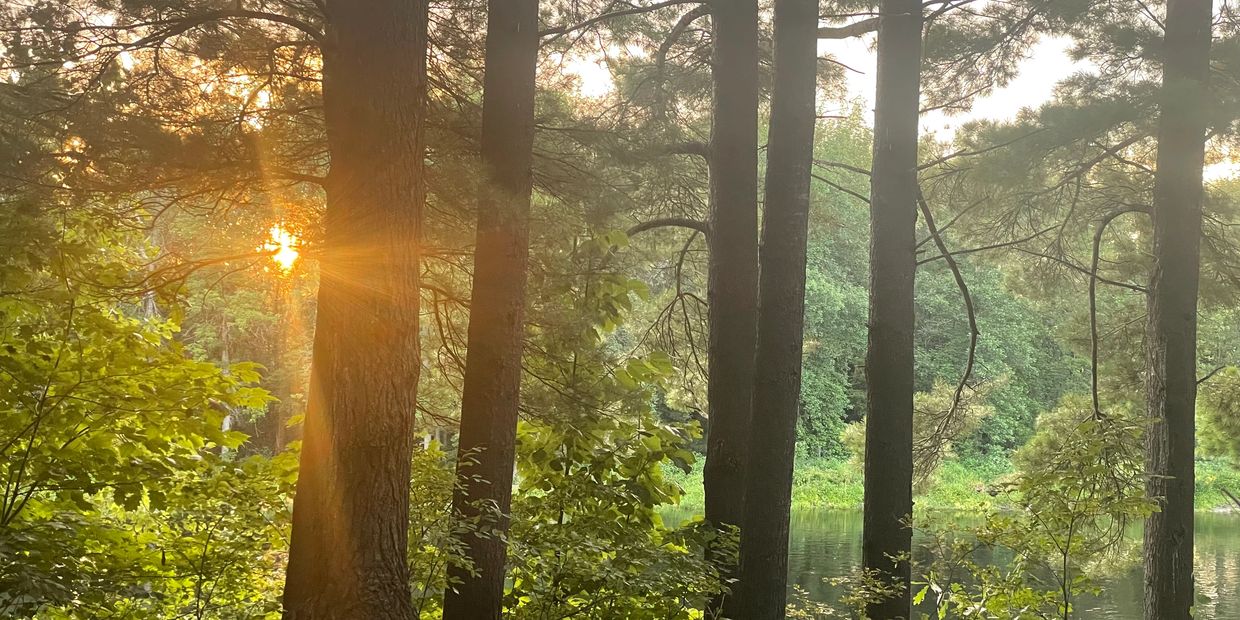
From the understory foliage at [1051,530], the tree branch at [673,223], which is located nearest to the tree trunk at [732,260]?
the tree branch at [673,223]

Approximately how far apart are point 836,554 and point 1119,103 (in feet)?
33.6

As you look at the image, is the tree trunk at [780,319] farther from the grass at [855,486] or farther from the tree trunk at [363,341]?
the grass at [855,486]

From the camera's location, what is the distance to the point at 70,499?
4023 mm

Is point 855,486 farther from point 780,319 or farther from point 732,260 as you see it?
point 780,319

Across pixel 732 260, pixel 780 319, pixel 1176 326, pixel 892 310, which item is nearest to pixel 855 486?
pixel 1176 326

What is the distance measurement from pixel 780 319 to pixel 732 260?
2.12 feet

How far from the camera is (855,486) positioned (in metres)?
25.6

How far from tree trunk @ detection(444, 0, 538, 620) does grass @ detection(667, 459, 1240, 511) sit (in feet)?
60.0

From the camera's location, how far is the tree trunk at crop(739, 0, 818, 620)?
18.1 ft

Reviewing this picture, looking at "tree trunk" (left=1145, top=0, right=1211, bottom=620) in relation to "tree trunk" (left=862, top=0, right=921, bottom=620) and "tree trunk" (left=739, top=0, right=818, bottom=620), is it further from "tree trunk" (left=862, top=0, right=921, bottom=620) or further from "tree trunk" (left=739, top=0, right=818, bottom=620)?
"tree trunk" (left=739, top=0, right=818, bottom=620)

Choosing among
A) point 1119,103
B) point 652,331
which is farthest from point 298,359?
point 1119,103

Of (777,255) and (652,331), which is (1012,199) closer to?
(652,331)

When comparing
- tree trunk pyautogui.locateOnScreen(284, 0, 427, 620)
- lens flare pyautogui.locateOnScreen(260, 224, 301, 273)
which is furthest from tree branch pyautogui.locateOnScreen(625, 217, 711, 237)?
tree trunk pyautogui.locateOnScreen(284, 0, 427, 620)

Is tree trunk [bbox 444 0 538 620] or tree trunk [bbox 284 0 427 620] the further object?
tree trunk [bbox 444 0 538 620]
